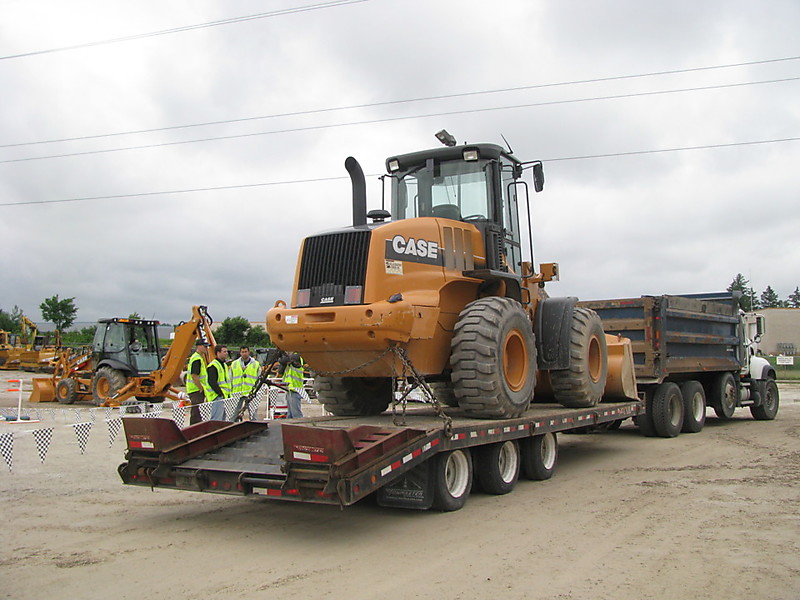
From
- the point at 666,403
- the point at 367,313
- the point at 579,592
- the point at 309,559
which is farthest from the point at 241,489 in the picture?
the point at 666,403

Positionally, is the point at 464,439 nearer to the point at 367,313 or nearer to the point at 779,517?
the point at 367,313

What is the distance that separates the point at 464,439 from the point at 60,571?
3750mm

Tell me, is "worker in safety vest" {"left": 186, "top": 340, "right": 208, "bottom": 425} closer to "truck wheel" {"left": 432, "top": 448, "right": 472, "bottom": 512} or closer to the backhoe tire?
"truck wheel" {"left": 432, "top": 448, "right": 472, "bottom": 512}

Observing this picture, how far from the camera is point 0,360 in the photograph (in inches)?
1457

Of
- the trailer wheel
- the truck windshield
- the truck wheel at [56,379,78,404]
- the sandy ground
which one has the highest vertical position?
the truck windshield

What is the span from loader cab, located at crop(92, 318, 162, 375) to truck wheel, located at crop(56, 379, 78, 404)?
39.7 inches

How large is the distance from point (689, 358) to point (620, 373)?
3.04 m

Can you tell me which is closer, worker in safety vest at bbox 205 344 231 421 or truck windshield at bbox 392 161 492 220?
truck windshield at bbox 392 161 492 220

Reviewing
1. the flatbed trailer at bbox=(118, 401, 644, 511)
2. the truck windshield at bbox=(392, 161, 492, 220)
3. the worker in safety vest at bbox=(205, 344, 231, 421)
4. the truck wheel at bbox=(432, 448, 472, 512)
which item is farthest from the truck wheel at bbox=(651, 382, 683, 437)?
the worker in safety vest at bbox=(205, 344, 231, 421)

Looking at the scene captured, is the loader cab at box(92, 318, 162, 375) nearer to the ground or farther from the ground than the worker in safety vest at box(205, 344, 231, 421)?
farther from the ground

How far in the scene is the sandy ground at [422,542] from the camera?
5289 millimetres

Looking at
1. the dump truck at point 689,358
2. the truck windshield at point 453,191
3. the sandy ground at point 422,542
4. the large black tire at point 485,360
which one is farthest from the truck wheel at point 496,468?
the dump truck at point 689,358

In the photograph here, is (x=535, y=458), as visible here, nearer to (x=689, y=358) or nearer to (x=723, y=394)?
(x=689, y=358)

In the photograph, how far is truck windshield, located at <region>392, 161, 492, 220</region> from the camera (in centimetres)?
954
